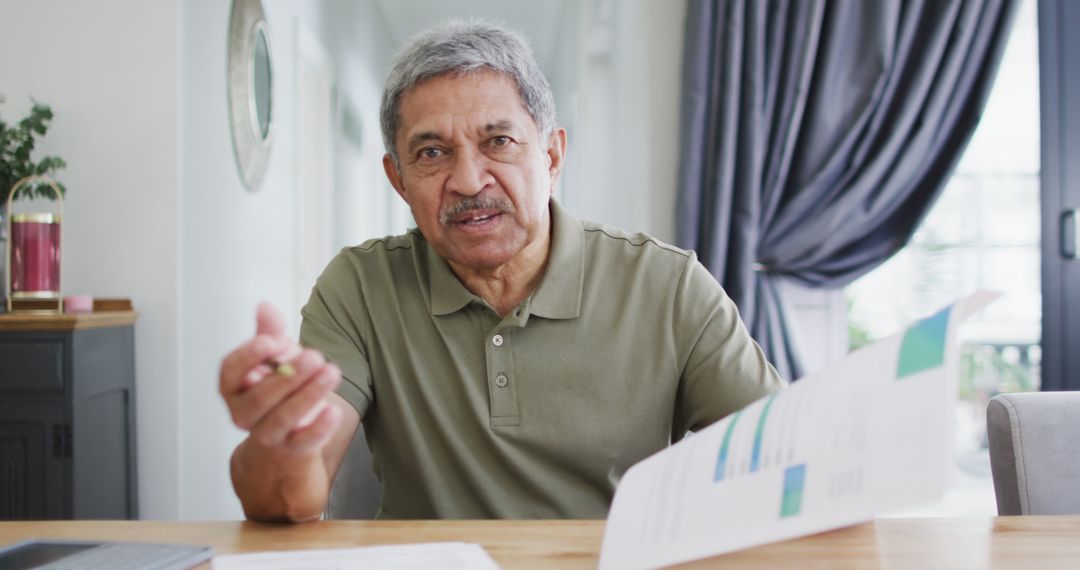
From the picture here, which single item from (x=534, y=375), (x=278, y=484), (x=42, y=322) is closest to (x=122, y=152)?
(x=42, y=322)

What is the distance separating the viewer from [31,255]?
2217mm

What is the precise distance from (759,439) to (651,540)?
0.33 ft

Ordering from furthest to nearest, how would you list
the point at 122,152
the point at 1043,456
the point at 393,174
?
1. the point at 122,152
2. the point at 393,174
3. the point at 1043,456

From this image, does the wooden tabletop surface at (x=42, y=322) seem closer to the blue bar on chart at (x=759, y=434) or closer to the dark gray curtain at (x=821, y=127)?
the dark gray curtain at (x=821, y=127)

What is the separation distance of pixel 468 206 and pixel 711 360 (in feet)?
1.30

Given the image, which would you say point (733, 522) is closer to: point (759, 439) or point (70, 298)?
point (759, 439)

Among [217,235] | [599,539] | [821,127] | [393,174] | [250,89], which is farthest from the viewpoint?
[250,89]

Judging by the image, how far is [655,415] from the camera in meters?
1.22

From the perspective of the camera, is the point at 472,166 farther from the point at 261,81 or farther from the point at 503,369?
the point at 261,81

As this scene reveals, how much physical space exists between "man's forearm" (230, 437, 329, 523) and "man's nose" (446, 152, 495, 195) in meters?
0.47

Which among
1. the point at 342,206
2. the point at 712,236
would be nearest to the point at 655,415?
the point at 712,236

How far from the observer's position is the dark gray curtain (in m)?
2.66

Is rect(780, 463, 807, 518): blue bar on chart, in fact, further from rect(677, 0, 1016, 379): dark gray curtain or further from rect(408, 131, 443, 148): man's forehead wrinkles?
rect(677, 0, 1016, 379): dark gray curtain

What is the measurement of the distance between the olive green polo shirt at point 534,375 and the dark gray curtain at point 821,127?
151 cm
